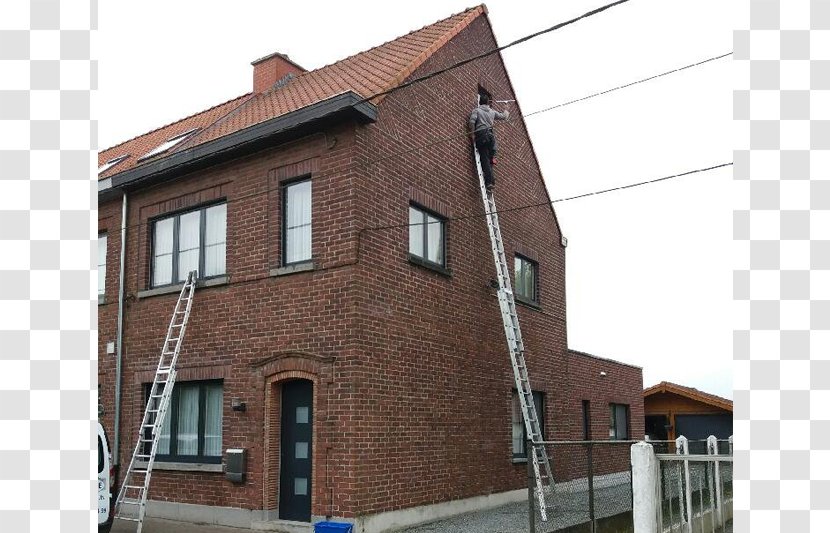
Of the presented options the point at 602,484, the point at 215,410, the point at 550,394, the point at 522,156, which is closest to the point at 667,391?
the point at 550,394

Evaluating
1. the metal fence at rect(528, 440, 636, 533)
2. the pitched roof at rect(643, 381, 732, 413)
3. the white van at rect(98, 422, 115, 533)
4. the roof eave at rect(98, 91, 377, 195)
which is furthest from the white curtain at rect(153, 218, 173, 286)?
the pitched roof at rect(643, 381, 732, 413)

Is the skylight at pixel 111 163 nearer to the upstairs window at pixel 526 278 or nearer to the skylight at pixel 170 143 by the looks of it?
the skylight at pixel 170 143

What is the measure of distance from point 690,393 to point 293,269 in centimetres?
1766

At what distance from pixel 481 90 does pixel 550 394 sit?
7.11 meters

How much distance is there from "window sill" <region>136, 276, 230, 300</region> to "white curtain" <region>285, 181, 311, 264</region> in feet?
4.78

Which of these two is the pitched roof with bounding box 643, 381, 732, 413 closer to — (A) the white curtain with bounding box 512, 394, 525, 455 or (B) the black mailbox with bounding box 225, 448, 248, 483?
(A) the white curtain with bounding box 512, 394, 525, 455

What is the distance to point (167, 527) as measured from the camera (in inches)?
537

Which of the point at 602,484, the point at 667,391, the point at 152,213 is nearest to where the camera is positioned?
the point at 602,484

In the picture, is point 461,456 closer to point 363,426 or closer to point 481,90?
point 363,426

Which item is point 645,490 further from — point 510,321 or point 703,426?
point 703,426

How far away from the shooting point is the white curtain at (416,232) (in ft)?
46.7

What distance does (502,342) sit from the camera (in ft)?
54.5

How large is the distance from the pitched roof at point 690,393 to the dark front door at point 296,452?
17.0 meters

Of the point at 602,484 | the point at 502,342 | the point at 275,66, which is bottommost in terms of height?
the point at 602,484
